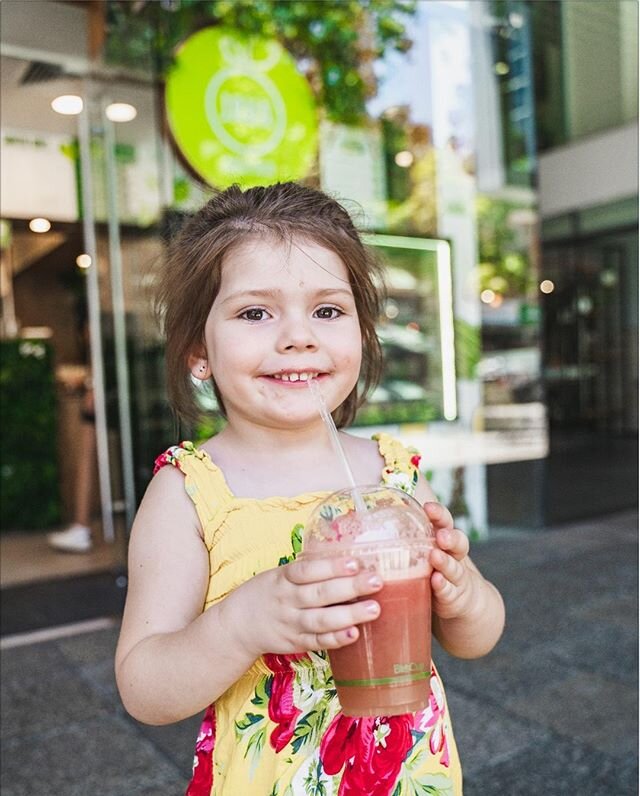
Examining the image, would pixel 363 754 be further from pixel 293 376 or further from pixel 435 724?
pixel 293 376

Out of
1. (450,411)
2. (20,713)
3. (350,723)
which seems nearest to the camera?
(350,723)

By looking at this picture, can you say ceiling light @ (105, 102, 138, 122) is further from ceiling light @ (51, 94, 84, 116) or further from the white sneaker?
the white sneaker

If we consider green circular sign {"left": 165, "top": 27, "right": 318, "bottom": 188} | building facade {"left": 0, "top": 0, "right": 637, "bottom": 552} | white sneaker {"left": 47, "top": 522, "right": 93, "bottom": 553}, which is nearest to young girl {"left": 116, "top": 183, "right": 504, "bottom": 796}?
building facade {"left": 0, "top": 0, "right": 637, "bottom": 552}

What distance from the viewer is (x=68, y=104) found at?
5.06 meters

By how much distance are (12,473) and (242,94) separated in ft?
11.6

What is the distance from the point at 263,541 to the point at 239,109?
4092 millimetres

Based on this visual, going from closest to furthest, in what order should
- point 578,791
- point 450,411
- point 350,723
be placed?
1. point 350,723
2. point 578,791
3. point 450,411

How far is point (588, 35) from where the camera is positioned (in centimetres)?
622

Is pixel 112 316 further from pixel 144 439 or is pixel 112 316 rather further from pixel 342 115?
pixel 342 115

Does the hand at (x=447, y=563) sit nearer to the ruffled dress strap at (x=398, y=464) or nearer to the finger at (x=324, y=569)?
the finger at (x=324, y=569)

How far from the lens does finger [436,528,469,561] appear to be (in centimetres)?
99

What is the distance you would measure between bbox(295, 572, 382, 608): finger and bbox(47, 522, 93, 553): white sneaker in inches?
194

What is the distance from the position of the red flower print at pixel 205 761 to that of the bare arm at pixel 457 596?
1.30ft

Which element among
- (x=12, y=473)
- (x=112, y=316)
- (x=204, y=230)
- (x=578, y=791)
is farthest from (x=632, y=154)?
(x=204, y=230)
